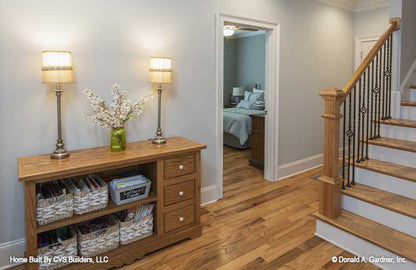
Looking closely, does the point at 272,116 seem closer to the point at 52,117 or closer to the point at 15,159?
the point at 52,117

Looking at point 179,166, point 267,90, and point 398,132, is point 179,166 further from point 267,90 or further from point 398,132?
point 398,132

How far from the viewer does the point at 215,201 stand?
Result: 137 inches

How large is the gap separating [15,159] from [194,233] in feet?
5.17

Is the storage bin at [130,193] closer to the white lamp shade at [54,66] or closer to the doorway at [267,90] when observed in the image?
the white lamp shade at [54,66]

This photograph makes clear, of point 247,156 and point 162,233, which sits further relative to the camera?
point 247,156

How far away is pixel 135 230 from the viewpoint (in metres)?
2.40

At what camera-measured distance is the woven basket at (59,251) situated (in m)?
2.04

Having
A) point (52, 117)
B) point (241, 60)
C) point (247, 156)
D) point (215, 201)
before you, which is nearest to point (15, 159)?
point (52, 117)

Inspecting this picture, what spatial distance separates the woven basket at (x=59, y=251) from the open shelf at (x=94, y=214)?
150 mm

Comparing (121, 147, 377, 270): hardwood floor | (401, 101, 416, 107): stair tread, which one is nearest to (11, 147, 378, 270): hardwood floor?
(121, 147, 377, 270): hardwood floor

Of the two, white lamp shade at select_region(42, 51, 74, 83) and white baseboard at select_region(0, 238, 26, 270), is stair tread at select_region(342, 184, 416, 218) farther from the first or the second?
white baseboard at select_region(0, 238, 26, 270)

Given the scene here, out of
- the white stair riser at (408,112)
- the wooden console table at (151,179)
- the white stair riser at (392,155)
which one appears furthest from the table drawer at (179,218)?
the white stair riser at (408,112)

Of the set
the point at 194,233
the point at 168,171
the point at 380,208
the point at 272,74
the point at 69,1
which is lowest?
the point at 194,233

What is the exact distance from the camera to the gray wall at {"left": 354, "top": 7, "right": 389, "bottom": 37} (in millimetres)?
4766
